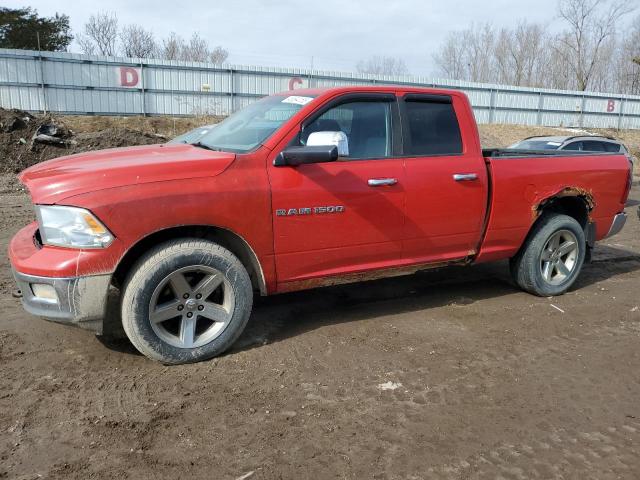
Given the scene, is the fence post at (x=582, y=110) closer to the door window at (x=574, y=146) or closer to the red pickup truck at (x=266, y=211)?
the door window at (x=574, y=146)

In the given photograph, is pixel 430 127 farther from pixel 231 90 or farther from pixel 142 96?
pixel 231 90

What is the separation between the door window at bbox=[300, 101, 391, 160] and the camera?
13.8 feet

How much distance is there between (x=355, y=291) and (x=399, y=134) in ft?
5.88

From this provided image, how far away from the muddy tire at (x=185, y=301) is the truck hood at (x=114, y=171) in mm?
483

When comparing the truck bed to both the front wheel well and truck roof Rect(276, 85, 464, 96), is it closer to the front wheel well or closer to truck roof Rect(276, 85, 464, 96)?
→ truck roof Rect(276, 85, 464, 96)

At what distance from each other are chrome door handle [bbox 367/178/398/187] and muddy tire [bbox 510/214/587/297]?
1.90m

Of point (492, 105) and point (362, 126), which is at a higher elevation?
point (492, 105)

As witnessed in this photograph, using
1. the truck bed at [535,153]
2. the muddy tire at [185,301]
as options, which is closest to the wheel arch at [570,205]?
the truck bed at [535,153]

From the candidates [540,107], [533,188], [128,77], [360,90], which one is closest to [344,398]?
[360,90]

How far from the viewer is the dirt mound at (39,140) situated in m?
14.7

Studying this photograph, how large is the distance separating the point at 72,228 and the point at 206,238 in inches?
36.2

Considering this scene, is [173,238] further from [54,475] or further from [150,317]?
[54,475]

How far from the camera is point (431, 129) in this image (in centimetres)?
466

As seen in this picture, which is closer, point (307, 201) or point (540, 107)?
point (307, 201)
